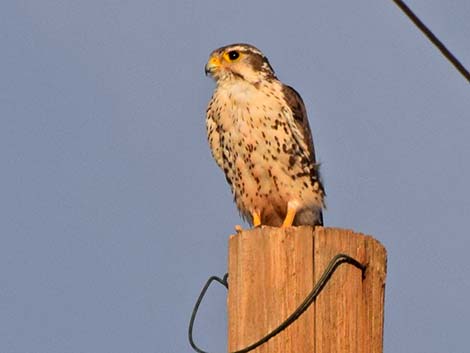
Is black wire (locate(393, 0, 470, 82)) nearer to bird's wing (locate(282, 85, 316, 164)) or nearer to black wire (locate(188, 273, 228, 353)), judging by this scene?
black wire (locate(188, 273, 228, 353))

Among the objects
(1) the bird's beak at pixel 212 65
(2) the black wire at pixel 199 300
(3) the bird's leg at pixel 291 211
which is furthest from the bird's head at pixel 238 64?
(2) the black wire at pixel 199 300

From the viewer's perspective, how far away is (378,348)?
4145 millimetres

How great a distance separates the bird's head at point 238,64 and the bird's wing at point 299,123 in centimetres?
26

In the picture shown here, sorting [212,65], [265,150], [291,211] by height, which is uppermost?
[212,65]

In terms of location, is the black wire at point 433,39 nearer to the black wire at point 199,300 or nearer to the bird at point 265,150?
the black wire at point 199,300

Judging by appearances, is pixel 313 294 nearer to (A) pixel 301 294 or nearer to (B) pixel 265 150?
(A) pixel 301 294

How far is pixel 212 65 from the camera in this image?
7.93 metres

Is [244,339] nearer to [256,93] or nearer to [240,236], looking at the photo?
[240,236]

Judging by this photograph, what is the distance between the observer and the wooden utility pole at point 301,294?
407cm

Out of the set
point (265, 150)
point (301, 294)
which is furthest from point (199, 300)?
point (265, 150)

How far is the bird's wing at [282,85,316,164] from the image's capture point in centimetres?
751

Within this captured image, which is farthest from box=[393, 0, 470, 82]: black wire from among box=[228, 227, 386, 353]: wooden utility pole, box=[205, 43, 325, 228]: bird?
box=[205, 43, 325, 228]: bird

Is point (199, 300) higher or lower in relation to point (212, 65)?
lower

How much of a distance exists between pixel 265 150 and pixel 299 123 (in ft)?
1.14
